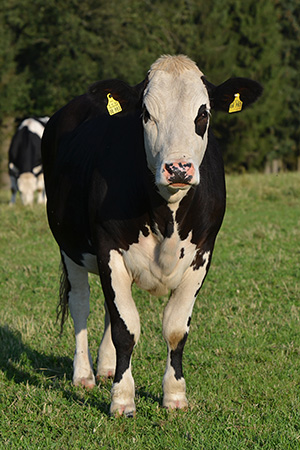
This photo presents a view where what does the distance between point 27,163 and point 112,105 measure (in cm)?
1367

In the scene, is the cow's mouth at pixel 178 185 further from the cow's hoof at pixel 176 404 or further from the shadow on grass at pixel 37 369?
the shadow on grass at pixel 37 369

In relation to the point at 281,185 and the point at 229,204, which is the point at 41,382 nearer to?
the point at 229,204

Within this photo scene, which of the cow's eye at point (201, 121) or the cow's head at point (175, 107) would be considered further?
the cow's eye at point (201, 121)

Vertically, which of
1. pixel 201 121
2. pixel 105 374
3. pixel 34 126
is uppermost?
pixel 201 121

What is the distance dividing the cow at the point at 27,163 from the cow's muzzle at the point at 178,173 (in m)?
13.9

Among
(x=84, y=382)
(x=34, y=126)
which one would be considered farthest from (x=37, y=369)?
(x=34, y=126)

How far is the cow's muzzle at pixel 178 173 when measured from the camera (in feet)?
12.6

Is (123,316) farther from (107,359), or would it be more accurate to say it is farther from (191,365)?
(191,365)

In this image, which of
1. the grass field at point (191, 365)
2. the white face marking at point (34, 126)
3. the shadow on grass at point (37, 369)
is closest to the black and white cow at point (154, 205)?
the grass field at point (191, 365)

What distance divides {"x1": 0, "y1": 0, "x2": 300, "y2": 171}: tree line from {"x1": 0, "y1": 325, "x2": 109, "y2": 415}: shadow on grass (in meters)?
23.6

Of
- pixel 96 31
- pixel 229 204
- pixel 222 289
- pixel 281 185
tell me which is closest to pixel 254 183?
pixel 281 185

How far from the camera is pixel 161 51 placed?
3269 centimetres

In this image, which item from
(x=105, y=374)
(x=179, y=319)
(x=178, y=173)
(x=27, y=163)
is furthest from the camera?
(x=27, y=163)

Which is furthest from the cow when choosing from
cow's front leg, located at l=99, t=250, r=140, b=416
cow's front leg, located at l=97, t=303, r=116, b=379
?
cow's front leg, located at l=99, t=250, r=140, b=416
